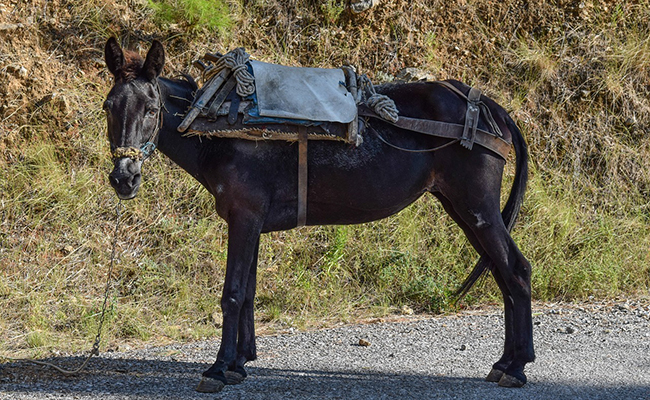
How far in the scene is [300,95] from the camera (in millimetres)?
4762

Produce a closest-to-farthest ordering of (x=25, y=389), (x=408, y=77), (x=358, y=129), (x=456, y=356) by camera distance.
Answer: (x=25, y=389), (x=358, y=129), (x=456, y=356), (x=408, y=77)

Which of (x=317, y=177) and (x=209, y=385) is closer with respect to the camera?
(x=209, y=385)

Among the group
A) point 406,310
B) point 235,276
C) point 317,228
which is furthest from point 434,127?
point 317,228

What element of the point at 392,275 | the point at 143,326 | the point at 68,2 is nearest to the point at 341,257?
the point at 392,275

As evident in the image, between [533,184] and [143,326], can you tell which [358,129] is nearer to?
[143,326]

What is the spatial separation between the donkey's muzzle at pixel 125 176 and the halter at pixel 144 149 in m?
0.03

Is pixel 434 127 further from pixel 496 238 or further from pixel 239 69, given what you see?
pixel 239 69

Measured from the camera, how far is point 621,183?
897cm

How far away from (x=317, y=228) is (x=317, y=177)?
9.51 feet

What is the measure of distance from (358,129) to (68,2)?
488cm

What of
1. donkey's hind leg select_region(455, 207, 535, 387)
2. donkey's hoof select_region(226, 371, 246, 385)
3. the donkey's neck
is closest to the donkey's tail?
donkey's hind leg select_region(455, 207, 535, 387)

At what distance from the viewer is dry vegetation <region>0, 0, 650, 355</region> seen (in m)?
6.84

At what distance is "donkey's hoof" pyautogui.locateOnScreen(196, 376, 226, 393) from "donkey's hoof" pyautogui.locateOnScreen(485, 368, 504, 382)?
181 centimetres

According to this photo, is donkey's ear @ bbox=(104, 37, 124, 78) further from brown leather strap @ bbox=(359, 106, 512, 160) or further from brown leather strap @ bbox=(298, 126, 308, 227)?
brown leather strap @ bbox=(359, 106, 512, 160)
